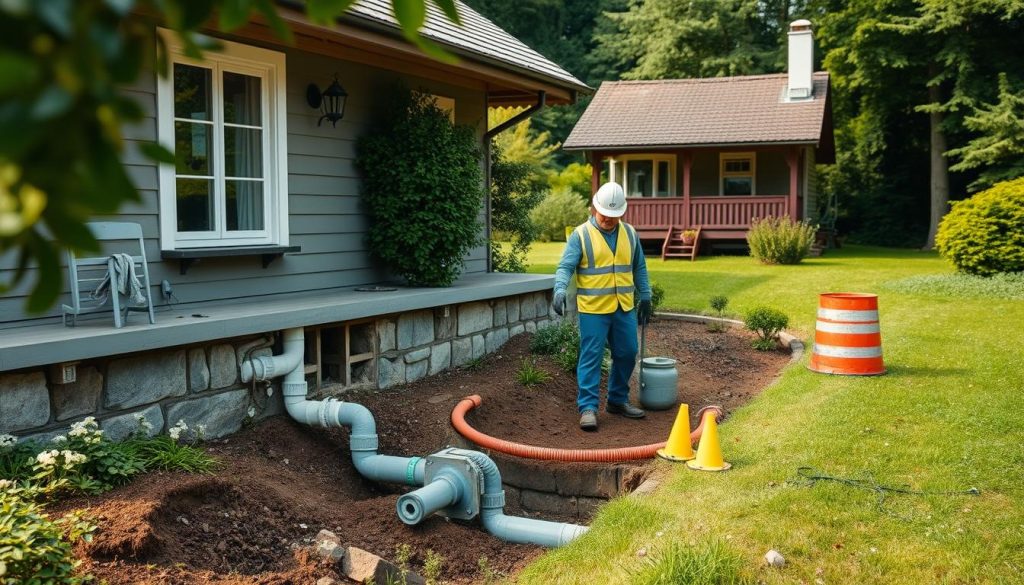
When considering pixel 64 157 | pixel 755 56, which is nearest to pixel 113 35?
pixel 64 157

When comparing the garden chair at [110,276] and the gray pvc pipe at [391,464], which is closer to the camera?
the gray pvc pipe at [391,464]

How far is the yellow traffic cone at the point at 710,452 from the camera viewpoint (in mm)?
5926

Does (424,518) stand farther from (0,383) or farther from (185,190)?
(185,190)

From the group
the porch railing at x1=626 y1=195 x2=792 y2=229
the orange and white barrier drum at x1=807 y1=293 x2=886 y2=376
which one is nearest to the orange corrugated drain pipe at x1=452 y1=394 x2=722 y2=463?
the orange and white barrier drum at x1=807 y1=293 x2=886 y2=376

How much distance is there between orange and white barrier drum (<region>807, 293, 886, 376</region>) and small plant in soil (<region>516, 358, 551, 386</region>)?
101 inches

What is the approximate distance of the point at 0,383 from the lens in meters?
5.23

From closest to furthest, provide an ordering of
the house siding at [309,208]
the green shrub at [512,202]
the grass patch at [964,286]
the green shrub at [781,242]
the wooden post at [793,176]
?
the house siding at [309,208]
the green shrub at [512,202]
the grass patch at [964,286]
the green shrub at [781,242]
the wooden post at [793,176]

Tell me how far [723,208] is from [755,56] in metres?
14.7

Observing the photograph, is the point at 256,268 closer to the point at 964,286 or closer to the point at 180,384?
the point at 180,384

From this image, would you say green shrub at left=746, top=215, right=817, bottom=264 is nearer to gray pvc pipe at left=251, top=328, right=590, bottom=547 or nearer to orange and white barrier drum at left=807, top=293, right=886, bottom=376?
orange and white barrier drum at left=807, top=293, right=886, bottom=376

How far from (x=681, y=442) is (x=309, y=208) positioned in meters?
4.23

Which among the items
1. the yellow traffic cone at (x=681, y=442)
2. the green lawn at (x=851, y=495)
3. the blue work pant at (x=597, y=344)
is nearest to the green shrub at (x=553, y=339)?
the blue work pant at (x=597, y=344)

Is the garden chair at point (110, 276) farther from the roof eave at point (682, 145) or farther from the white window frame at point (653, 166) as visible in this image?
the white window frame at point (653, 166)

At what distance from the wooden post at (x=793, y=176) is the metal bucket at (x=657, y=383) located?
16809 mm
